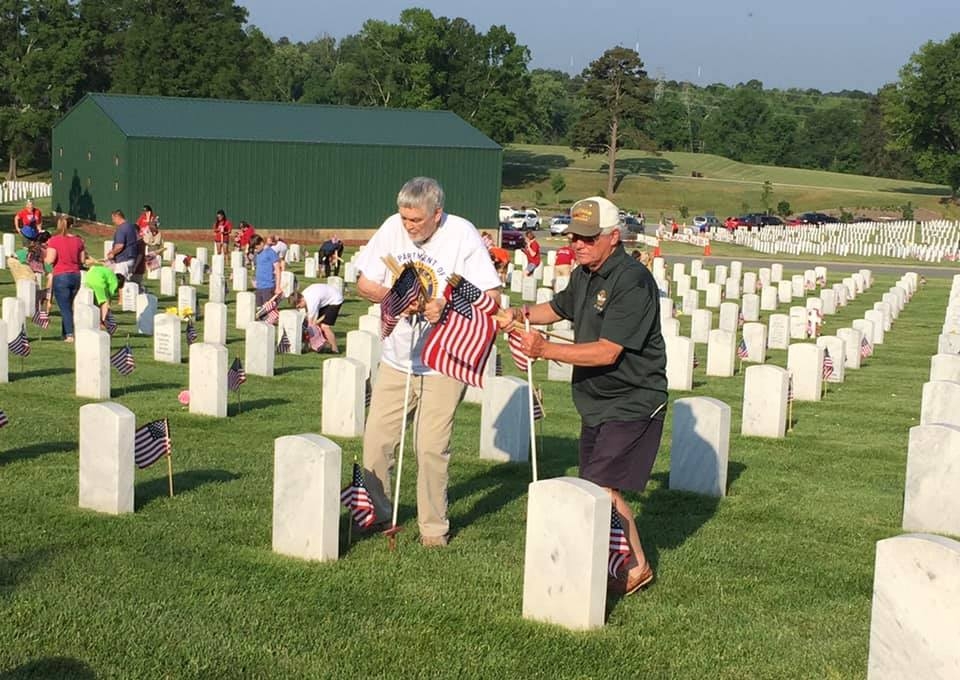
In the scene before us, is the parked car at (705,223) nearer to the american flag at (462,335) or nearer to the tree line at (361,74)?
the tree line at (361,74)

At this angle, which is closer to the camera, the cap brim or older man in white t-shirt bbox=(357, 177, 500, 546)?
the cap brim

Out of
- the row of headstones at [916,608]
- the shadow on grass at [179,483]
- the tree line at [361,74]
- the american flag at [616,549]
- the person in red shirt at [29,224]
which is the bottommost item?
the shadow on grass at [179,483]

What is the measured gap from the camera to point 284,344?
63.6 ft

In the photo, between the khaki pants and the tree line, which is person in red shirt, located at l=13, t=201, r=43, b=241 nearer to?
the khaki pants

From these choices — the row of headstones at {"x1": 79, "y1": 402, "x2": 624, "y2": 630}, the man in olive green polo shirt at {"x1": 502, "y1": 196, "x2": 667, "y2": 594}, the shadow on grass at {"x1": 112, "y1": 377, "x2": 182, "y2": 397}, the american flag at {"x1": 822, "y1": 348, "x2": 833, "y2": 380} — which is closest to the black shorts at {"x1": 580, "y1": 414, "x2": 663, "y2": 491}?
the man in olive green polo shirt at {"x1": 502, "y1": 196, "x2": 667, "y2": 594}

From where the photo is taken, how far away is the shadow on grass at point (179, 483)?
9.38 meters

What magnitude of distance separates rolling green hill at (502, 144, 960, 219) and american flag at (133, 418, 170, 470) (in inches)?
2947

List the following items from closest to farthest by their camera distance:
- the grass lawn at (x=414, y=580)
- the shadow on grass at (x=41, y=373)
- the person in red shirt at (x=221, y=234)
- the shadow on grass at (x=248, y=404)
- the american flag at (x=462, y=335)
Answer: the grass lawn at (x=414, y=580) → the american flag at (x=462, y=335) → the shadow on grass at (x=248, y=404) → the shadow on grass at (x=41, y=373) → the person in red shirt at (x=221, y=234)

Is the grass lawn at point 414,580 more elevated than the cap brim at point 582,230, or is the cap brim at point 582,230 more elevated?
the cap brim at point 582,230

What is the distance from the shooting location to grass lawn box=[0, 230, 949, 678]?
20.5ft

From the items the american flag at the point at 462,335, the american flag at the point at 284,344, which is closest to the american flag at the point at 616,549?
the american flag at the point at 462,335

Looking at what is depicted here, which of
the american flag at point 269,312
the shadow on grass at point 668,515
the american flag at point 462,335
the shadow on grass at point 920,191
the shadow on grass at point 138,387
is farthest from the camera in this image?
the shadow on grass at point 920,191

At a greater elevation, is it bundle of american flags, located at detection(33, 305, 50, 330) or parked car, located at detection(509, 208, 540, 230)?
bundle of american flags, located at detection(33, 305, 50, 330)

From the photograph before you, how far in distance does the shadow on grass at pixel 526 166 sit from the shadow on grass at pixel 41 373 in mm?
79153
